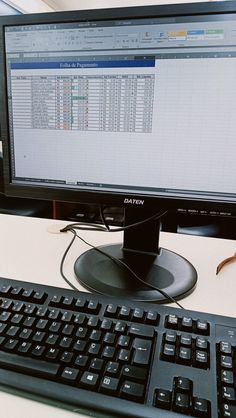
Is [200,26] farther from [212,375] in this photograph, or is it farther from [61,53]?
[212,375]

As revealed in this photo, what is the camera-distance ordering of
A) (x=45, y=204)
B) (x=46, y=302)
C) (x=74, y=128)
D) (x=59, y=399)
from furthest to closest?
1. (x=45, y=204)
2. (x=74, y=128)
3. (x=46, y=302)
4. (x=59, y=399)

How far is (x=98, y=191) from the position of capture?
57 cm

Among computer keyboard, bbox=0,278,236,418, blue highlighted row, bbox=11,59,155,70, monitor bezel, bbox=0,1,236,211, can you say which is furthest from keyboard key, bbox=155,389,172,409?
blue highlighted row, bbox=11,59,155,70

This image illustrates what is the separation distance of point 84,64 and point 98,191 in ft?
0.69

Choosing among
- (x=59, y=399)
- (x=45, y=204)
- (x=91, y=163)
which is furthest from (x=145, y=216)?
(x=45, y=204)

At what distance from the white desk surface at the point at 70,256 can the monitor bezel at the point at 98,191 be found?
13cm

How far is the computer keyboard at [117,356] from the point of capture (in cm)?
32

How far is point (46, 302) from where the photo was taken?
44 cm

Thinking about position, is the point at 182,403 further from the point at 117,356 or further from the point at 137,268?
the point at 137,268

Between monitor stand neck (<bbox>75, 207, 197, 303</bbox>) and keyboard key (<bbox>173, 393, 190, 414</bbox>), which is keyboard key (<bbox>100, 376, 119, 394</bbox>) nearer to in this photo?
keyboard key (<bbox>173, 393, 190, 414</bbox>)

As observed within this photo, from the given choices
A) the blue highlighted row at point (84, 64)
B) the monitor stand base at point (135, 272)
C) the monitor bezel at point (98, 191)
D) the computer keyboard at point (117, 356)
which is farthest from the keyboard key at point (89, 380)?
the blue highlighted row at point (84, 64)

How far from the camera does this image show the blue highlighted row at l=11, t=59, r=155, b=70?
0.50 metres

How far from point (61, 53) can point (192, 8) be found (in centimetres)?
21

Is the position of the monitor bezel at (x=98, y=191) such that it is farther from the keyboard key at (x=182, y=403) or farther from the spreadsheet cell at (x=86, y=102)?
the keyboard key at (x=182, y=403)
